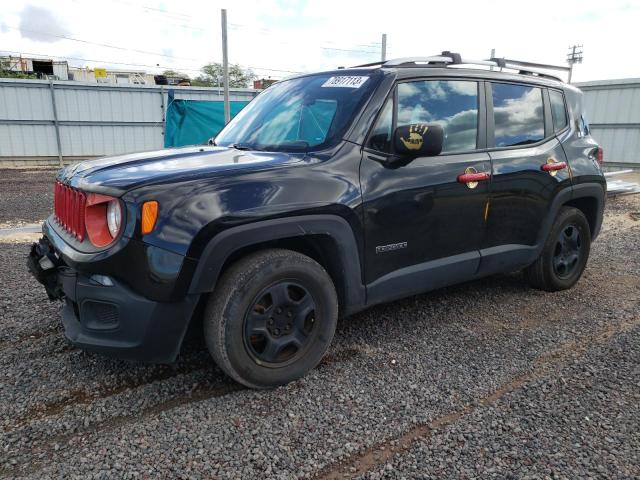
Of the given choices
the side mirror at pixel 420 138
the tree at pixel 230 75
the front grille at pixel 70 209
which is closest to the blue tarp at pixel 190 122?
the front grille at pixel 70 209

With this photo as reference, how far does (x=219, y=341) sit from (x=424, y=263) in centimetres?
149

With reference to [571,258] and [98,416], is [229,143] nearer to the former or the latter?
[98,416]

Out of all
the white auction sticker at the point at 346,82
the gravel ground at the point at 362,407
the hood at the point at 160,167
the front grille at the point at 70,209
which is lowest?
the gravel ground at the point at 362,407

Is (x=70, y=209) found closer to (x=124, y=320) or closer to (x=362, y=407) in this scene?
(x=124, y=320)

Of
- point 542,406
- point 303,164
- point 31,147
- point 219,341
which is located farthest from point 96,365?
point 31,147

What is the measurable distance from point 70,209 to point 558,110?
389 centimetres

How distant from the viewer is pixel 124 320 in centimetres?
248

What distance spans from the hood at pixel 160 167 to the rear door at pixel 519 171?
5.38 ft

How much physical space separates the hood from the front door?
22.4 inches

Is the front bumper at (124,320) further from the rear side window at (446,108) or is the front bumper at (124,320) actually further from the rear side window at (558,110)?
the rear side window at (558,110)

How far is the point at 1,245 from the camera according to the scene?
5.98 metres

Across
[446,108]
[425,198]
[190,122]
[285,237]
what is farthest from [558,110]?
[190,122]

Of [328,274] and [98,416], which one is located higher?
[328,274]

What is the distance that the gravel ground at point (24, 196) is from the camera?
25.8 feet
